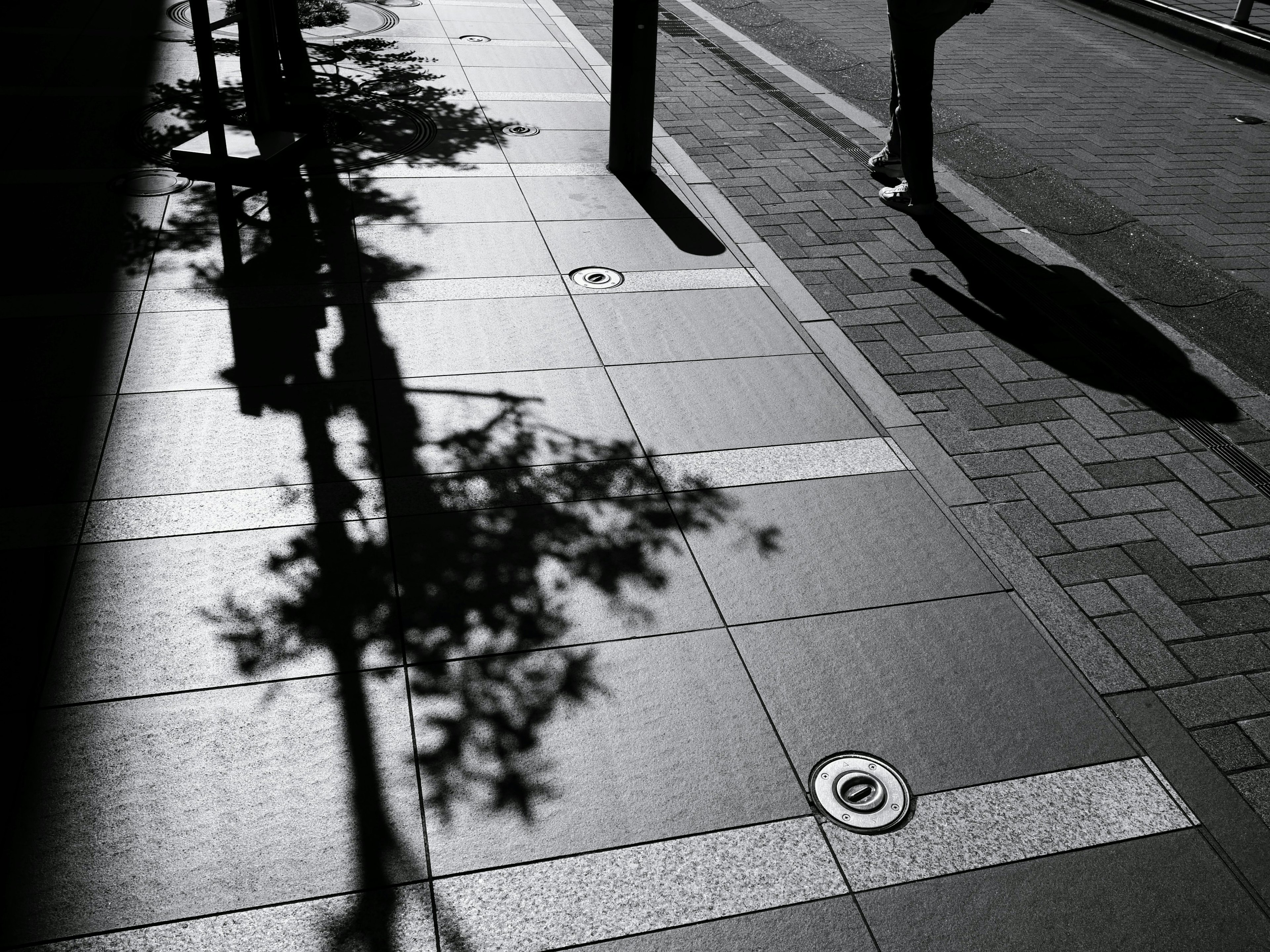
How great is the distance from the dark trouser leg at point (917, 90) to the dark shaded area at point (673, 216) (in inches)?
71.2

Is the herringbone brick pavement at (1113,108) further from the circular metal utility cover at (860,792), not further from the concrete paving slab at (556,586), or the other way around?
the circular metal utility cover at (860,792)

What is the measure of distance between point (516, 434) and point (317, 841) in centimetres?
266

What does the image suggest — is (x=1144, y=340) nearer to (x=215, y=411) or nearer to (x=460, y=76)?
(x=215, y=411)

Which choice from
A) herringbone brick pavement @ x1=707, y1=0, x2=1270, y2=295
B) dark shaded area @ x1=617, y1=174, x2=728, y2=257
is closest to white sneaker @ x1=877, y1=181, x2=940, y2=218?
dark shaded area @ x1=617, y1=174, x2=728, y2=257

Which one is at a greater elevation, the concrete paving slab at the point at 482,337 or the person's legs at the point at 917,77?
the person's legs at the point at 917,77

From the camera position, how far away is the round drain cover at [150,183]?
8.28 m

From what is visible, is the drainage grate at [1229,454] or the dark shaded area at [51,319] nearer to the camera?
the dark shaded area at [51,319]

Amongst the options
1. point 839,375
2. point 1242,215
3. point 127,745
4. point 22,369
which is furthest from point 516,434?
point 1242,215

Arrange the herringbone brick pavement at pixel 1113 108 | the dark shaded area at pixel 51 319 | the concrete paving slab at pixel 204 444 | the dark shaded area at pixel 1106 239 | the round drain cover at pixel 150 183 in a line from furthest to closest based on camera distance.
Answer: the herringbone brick pavement at pixel 1113 108
the round drain cover at pixel 150 183
the dark shaded area at pixel 1106 239
the concrete paving slab at pixel 204 444
the dark shaded area at pixel 51 319

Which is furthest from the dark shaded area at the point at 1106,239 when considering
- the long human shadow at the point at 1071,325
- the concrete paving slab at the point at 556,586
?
the concrete paving slab at the point at 556,586

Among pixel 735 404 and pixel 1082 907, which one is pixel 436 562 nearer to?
pixel 735 404

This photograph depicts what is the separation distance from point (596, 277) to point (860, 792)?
182 inches

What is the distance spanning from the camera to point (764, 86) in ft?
40.1

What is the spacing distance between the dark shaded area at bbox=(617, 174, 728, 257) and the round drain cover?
12.3 feet
